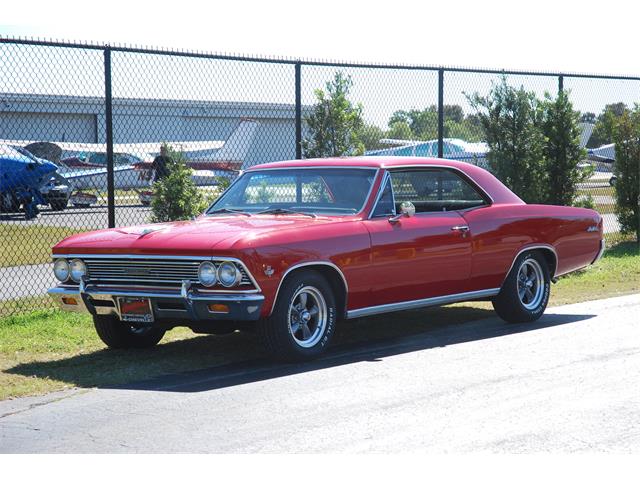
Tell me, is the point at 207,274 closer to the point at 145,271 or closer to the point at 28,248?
the point at 145,271

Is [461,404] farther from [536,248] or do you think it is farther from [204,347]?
[536,248]

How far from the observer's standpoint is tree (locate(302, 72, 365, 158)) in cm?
1319

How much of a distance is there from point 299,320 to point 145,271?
49.2 inches

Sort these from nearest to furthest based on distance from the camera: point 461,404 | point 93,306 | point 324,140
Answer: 1. point 461,404
2. point 93,306
3. point 324,140

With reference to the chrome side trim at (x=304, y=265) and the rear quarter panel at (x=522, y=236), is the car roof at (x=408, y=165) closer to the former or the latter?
the rear quarter panel at (x=522, y=236)

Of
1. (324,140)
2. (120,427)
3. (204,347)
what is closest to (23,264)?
(324,140)

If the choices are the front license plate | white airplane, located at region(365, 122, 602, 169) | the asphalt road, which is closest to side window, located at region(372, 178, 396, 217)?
the asphalt road

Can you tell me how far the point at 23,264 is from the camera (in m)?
15.0

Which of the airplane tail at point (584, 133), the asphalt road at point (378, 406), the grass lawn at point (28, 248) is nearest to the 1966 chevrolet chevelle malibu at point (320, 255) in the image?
the asphalt road at point (378, 406)

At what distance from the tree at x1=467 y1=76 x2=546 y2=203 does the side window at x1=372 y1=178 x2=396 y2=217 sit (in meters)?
6.31

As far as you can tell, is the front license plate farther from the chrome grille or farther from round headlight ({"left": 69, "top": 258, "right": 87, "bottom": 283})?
round headlight ({"left": 69, "top": 258, "right": 87, "bottom": 283})

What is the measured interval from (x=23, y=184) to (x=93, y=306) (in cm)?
708

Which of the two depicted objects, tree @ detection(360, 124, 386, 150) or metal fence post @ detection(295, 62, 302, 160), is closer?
metal fence post @ detection(295, 62, 302, 160)

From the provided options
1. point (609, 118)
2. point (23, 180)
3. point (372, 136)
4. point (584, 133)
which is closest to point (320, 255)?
point (372, 136)
